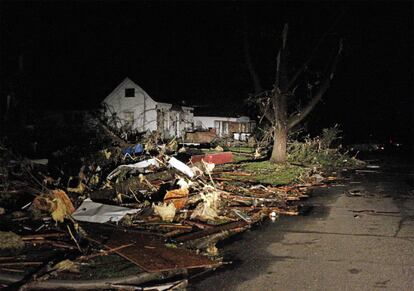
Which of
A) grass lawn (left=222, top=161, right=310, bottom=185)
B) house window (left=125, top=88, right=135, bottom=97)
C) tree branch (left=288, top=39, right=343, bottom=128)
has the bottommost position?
grass lawn (left=222, top=161, right=310, bottom=185)

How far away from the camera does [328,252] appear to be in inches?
285

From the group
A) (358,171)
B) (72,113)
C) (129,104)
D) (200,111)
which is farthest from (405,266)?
(200,111)

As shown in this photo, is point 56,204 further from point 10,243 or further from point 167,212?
point 167,212

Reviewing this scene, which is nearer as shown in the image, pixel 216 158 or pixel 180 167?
pixel 180 167

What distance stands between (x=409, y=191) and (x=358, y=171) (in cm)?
700

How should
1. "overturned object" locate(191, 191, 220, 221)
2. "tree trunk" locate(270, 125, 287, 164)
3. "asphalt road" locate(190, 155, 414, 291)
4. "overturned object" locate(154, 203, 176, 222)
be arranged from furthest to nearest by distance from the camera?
"tree trunk" locate(270, 125, 287, 164) < "overturned object" locate(191, 191, 220, 221) < "overturned object" locate(154, 203, 176, 222) < "asphalt road" locate(190, 155, 414, 291)

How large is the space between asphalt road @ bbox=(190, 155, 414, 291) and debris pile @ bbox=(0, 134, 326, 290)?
53 centimetres

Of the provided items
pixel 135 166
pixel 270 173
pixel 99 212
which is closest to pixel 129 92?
pixel 270 173

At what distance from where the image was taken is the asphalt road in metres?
5.76

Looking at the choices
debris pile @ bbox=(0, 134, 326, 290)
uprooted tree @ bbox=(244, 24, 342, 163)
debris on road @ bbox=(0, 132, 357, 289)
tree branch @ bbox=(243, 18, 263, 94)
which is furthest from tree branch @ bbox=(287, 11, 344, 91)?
debris pile @ bbox=(0, 134, 326, 290)

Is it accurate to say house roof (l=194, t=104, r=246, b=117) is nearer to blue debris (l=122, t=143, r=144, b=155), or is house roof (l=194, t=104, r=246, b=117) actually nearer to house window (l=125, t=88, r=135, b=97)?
house window (l=125, t=88, r=135, b=97)

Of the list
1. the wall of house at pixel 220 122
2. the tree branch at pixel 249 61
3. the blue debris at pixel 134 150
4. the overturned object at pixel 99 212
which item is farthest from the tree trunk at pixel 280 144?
the wall of house at pixel 220 122

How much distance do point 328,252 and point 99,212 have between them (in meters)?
4.85

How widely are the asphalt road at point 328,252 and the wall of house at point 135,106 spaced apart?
84.4ft
